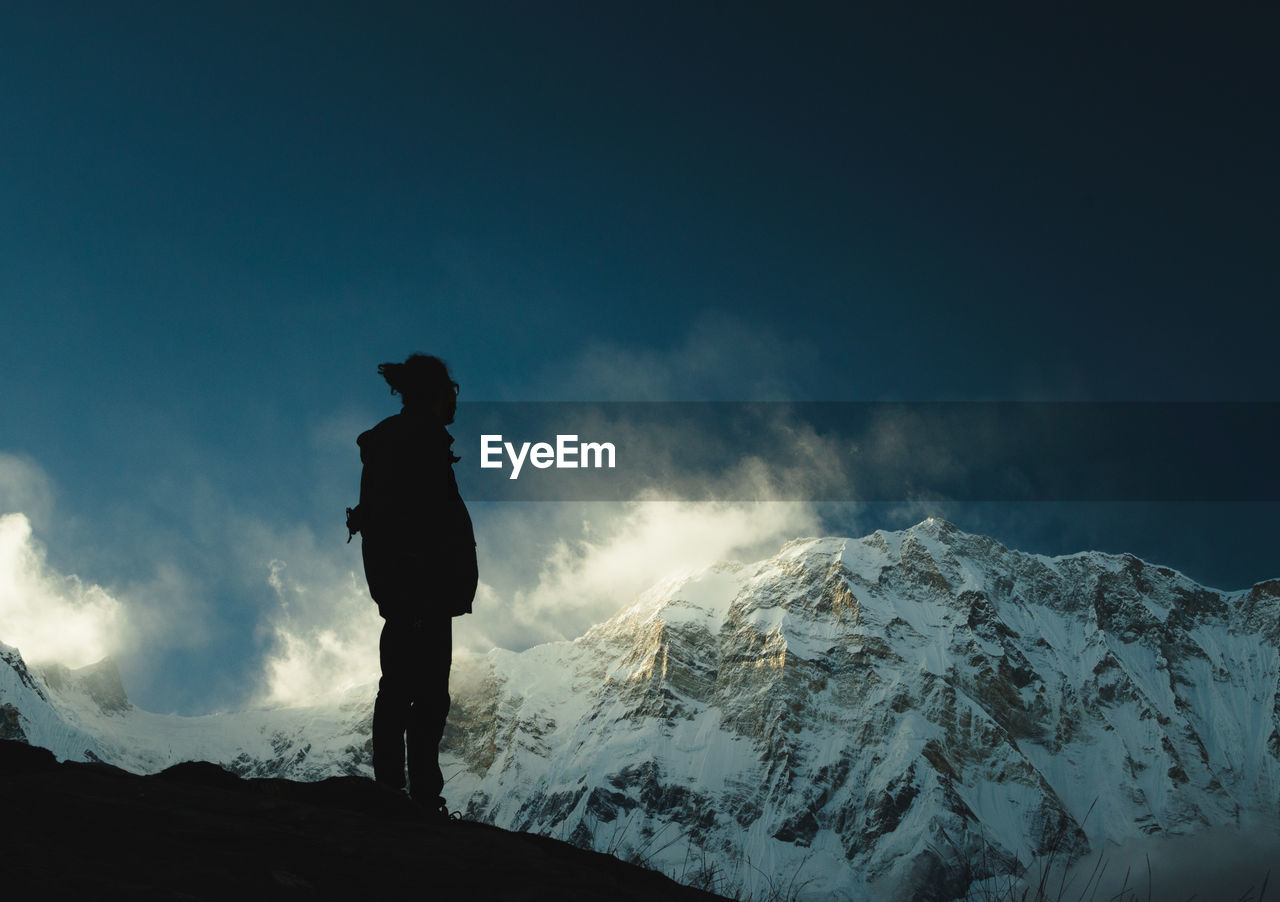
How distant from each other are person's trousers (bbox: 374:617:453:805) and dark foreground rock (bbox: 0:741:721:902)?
Answer: 1.01 m

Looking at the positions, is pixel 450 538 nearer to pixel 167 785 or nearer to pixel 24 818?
pixel 167 785

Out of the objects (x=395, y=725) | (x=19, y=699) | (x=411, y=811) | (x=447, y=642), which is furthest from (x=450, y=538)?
(x=19, y=699)

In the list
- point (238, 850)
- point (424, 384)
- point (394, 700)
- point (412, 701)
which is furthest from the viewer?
point (424, 384)

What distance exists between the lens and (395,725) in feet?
18.9

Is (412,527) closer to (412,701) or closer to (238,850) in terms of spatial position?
(412,701)

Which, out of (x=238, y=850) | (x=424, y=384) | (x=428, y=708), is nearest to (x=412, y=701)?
(x=428, y=708)

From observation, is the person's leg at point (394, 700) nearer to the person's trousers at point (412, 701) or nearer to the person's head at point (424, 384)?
the person's trousers at point (412, 701)

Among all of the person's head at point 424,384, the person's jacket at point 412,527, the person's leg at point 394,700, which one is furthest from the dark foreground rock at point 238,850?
the person's head at point 424,384

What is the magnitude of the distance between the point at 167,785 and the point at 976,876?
16.3 ft

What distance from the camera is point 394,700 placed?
5715mm

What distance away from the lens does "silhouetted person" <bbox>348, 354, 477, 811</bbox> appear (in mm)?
5750

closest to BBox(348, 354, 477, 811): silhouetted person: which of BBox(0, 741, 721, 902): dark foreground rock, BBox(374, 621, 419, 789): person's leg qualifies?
BBox(374, 621, 419, 789): person's leg

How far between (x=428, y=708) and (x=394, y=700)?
0.75ft

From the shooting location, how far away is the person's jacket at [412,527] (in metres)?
5.77
